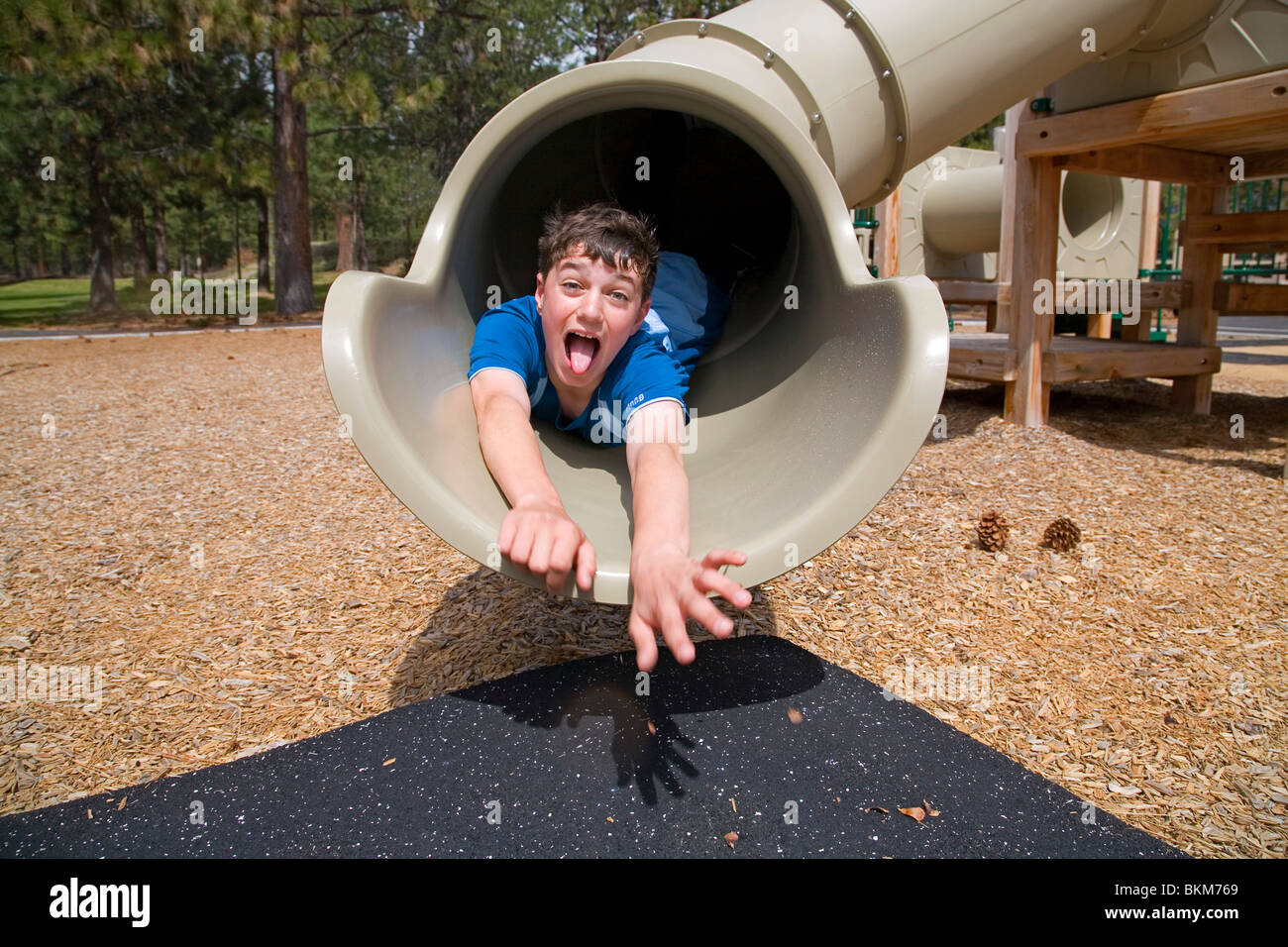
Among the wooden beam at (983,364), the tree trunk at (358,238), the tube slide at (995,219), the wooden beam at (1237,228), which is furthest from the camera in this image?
the tree trunk at (358,238)

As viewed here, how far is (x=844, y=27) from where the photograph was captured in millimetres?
2713

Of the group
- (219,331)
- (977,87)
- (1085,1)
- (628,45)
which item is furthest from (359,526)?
(219,331)

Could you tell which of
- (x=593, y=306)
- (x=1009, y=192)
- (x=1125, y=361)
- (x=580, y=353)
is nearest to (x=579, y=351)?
(x=580, y=353)

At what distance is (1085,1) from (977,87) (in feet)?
1.91

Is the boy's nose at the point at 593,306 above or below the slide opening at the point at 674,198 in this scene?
below

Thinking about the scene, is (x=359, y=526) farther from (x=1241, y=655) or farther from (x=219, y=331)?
(x=219, y=331)

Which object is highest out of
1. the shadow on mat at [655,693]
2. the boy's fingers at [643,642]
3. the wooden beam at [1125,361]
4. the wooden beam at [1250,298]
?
the wooden beam at [1250,298]

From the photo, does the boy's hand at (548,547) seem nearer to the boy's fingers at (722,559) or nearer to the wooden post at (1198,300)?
the boy's fingers at (722,559)

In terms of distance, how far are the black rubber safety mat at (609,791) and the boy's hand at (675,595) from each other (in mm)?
411

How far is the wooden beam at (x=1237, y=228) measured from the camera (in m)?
4.50

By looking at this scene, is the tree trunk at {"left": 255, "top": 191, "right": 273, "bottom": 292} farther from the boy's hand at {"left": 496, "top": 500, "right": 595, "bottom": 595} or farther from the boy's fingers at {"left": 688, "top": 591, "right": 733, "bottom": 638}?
the boy's fingers at {"left": 688, "top": 591, "right": 733, "bottom": 638}

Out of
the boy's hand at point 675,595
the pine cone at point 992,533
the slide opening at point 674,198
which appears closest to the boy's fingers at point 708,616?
the boy's hand at point 675,595

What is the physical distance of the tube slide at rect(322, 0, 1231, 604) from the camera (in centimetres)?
163

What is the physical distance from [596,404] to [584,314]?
358 millimetres
